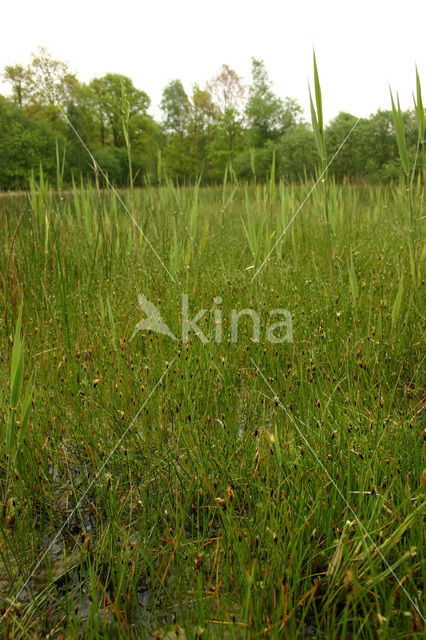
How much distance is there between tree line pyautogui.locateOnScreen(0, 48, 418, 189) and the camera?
587 cm

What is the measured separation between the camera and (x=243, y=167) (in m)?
18.9

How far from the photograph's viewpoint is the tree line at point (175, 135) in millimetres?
5873

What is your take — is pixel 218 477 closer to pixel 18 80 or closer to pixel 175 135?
pixel 18 80

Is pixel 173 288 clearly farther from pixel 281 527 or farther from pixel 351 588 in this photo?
pixel 351 588

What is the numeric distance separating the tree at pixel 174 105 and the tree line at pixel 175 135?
94mm

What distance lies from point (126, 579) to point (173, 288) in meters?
1.80

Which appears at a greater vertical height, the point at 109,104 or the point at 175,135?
the point at 109,104

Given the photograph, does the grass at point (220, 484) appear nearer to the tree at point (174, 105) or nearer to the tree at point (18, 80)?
the tree at point (18, 80)

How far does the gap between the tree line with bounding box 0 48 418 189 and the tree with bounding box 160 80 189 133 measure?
0.31 ft

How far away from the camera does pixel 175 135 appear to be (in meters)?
34.1

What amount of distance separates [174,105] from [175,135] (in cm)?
369

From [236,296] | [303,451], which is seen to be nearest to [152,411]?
[303,451]

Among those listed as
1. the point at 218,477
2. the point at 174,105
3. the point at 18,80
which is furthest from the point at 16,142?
the point at 174,105

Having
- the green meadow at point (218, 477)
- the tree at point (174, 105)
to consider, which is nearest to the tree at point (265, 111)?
the tree at point (174, 105)
